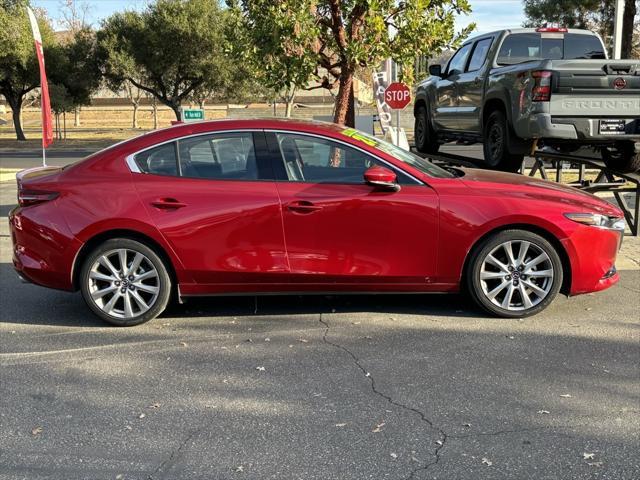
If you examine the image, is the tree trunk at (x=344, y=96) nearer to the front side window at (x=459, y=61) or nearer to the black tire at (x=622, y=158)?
the front side window at (x=459, y=61)

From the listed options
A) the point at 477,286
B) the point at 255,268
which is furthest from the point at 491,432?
the point at 255,268

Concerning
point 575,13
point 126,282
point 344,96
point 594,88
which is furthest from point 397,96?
point 575,13

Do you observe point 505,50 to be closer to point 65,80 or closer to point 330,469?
point 330,469

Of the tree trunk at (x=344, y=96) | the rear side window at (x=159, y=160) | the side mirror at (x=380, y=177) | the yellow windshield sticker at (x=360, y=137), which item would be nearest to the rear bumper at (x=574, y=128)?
the yellow windshield sticker at (x=360, y=137)

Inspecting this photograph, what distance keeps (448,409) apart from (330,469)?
3.11ft

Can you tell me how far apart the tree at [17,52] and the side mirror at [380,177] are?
26573mm

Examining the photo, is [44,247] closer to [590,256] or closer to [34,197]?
[34,197]

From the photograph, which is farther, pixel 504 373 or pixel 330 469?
pixel 504 373

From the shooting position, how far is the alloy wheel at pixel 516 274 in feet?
17.8

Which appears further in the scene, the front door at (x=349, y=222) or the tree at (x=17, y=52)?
the tree at (x=17, y=52)

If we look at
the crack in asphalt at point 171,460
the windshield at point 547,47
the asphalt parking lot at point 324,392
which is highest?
the windshield at point 547,47

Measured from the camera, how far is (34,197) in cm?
546

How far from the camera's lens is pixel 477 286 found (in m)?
5.44

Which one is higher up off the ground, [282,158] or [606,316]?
[282,158]
